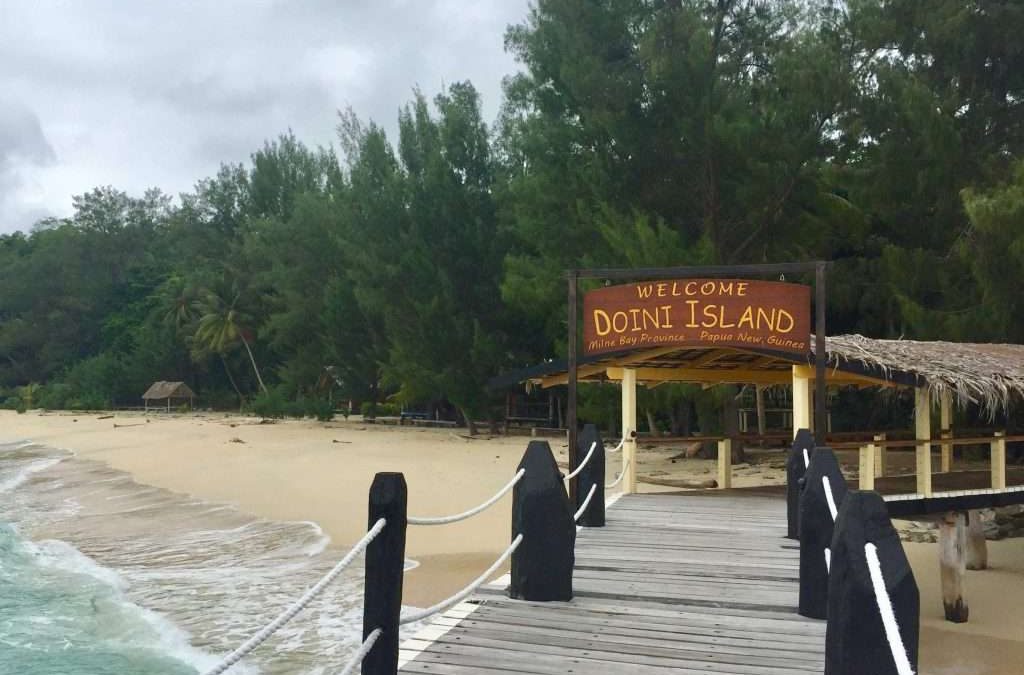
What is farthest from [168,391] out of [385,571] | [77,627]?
[385,571]

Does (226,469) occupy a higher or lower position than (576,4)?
lower

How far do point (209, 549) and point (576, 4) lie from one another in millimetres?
16653

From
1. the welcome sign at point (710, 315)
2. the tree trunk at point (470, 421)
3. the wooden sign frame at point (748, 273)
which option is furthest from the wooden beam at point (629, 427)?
the tree trunk at point (470, 421)

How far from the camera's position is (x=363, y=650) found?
3615mm

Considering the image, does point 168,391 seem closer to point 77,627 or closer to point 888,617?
point 77,627

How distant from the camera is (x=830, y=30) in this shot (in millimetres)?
21484

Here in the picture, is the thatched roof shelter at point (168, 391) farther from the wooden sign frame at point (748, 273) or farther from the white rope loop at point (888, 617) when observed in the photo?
the white rope loop at point (888, 617)

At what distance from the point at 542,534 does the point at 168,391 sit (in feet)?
190

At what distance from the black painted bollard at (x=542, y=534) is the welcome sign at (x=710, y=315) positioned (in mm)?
4345

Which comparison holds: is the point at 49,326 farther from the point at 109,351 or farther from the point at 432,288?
the point at 432,288

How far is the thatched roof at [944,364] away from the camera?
9.91 m

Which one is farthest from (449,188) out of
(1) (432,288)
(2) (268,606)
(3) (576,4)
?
(2) (268,606)

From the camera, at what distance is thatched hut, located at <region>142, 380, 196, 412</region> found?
58.8 metres

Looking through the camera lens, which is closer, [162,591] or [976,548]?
[162,591]
